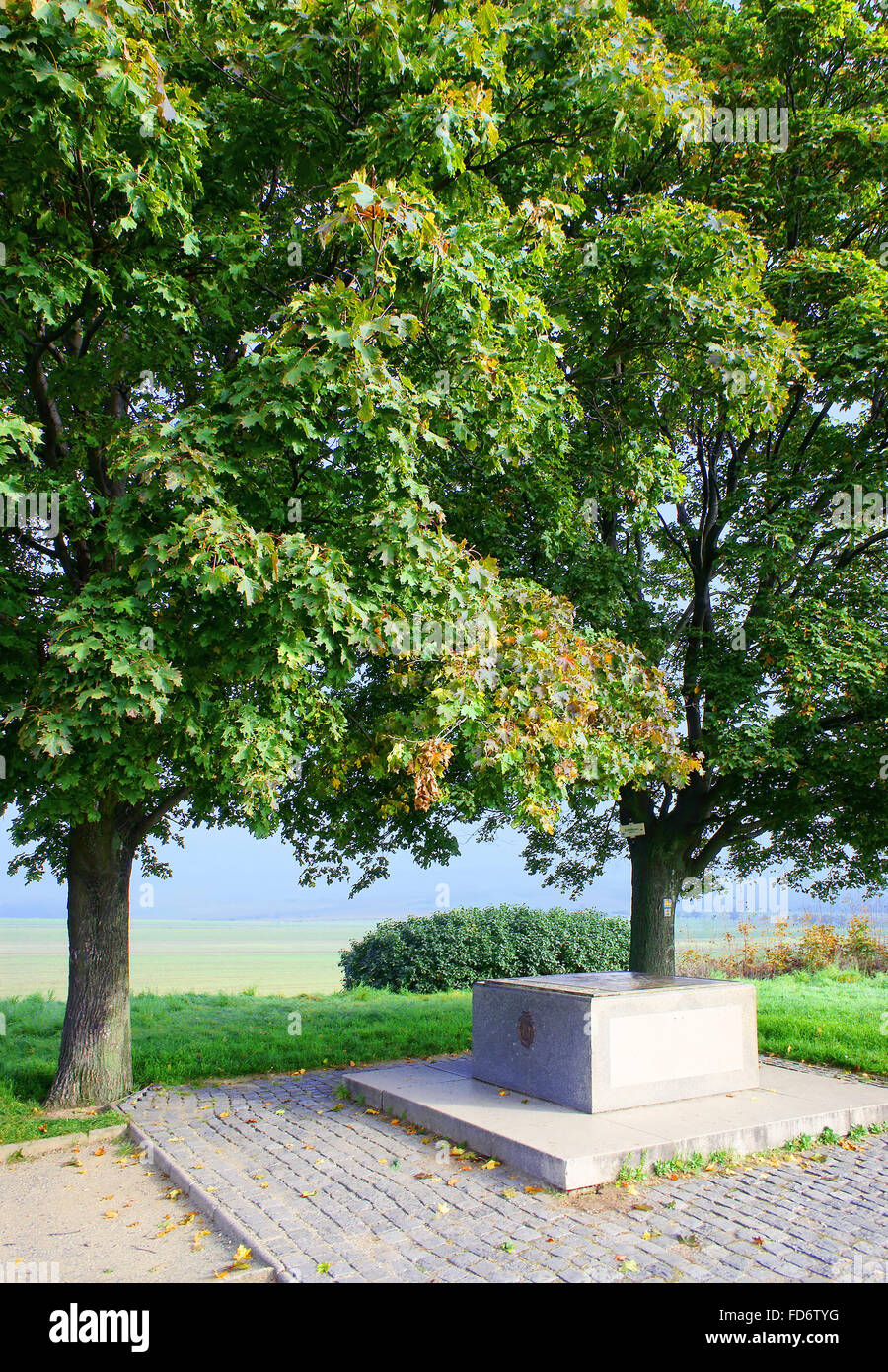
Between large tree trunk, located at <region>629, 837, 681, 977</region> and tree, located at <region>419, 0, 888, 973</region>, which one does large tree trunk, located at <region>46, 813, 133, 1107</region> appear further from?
large tree trunk, located at <region>629, 837, 681, 977</region>

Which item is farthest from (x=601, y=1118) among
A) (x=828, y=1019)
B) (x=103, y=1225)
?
(x=828, y=1019)

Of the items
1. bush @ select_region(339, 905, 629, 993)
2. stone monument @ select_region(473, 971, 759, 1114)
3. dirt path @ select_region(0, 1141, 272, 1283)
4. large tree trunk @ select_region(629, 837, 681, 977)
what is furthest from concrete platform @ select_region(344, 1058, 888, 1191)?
bush @ select_region(339, 905, 629, 993)

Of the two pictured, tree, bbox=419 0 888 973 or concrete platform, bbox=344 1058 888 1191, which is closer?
concrete platform, bbox=344 1058 888 1191

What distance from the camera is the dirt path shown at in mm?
A: 5230

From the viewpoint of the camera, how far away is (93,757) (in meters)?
7.45

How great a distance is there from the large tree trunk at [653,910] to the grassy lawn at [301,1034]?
70.1 inches

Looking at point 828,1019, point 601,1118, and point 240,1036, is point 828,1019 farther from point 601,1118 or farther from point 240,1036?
point 240,1036

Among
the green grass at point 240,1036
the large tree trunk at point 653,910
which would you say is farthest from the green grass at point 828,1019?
the green grass at point 240,1036

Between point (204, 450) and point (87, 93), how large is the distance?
249 centimetres

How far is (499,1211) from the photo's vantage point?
5.95m

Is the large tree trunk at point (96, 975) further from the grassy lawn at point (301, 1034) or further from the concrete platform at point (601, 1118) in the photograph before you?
the concrete platform at point (601, 1118)

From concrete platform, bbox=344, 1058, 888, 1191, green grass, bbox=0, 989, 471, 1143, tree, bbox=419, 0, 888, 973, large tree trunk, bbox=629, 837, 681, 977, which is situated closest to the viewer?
concrete platform, bbox=344, 1058, 888, 1191

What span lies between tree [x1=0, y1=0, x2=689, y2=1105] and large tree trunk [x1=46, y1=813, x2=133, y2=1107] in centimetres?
5

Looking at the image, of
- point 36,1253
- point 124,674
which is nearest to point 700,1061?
point 36,1253
